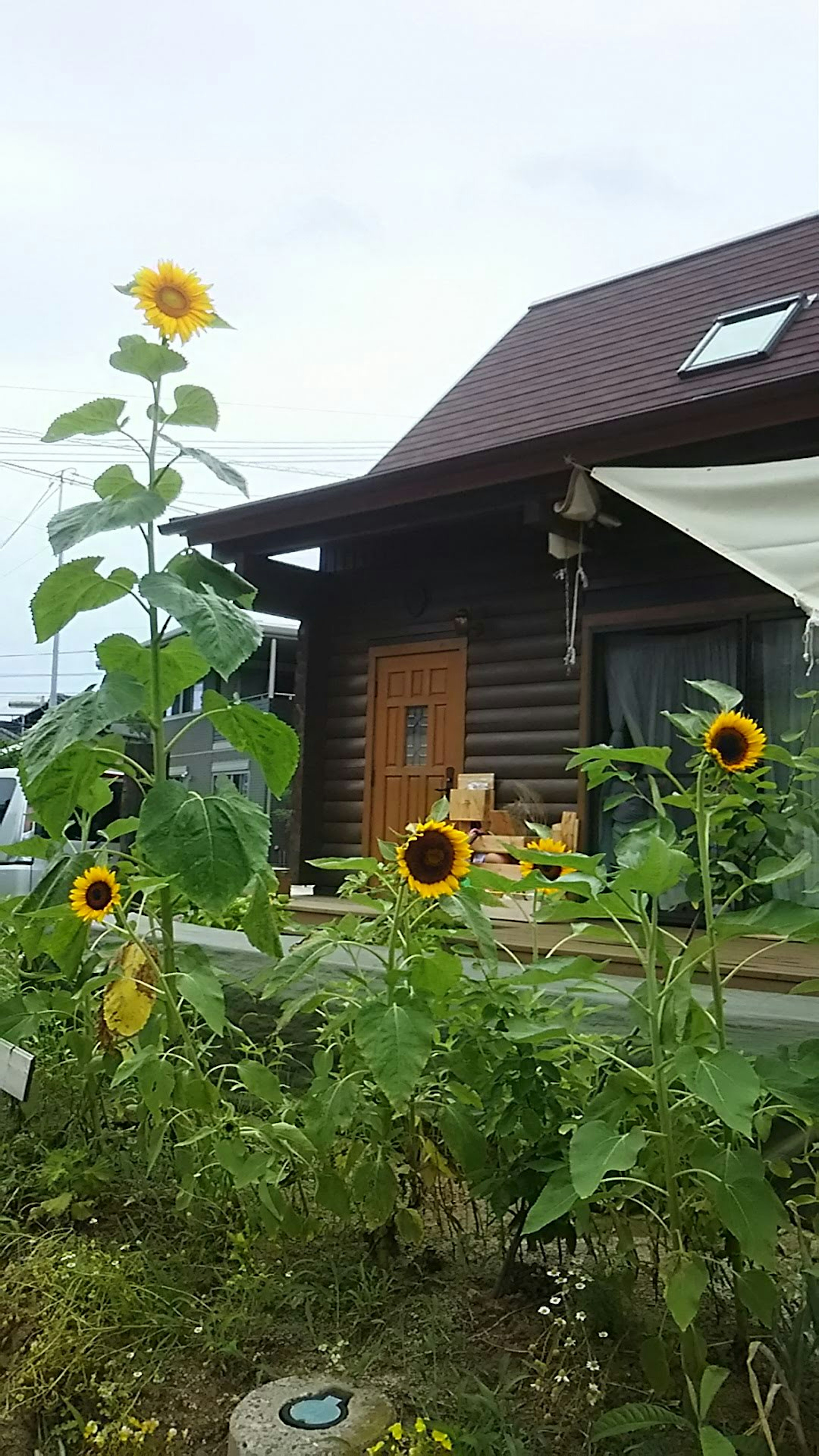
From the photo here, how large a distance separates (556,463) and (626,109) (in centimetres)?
853

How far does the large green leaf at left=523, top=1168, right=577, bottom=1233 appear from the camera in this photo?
1549mm

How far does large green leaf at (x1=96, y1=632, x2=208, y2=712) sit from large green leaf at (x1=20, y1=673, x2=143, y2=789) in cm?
7

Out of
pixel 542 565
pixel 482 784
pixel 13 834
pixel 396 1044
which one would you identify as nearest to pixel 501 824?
pixel 482 784

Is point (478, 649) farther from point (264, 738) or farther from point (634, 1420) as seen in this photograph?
point (634, 1420)

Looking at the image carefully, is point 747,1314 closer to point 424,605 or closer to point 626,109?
point 424,605

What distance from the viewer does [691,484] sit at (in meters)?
4.48

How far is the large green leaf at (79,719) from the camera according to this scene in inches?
78.8

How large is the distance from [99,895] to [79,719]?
36 cm

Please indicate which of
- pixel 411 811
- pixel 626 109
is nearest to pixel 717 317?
pixel 411 811

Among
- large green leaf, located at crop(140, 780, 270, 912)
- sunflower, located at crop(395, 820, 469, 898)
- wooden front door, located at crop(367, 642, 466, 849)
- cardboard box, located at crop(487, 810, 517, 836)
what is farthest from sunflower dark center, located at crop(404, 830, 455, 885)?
wooden front door, located at crop(367, 642, 466, 849)

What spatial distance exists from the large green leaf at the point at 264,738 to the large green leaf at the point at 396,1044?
19.2 inches

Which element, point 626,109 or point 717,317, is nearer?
point 717,317

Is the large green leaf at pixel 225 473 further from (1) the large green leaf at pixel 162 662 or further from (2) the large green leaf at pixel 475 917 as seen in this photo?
(2) the large green leaf at pixel 475 917

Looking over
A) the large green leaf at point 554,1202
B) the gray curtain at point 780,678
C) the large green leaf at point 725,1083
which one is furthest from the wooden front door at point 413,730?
the large green leaf at point 725,1083
